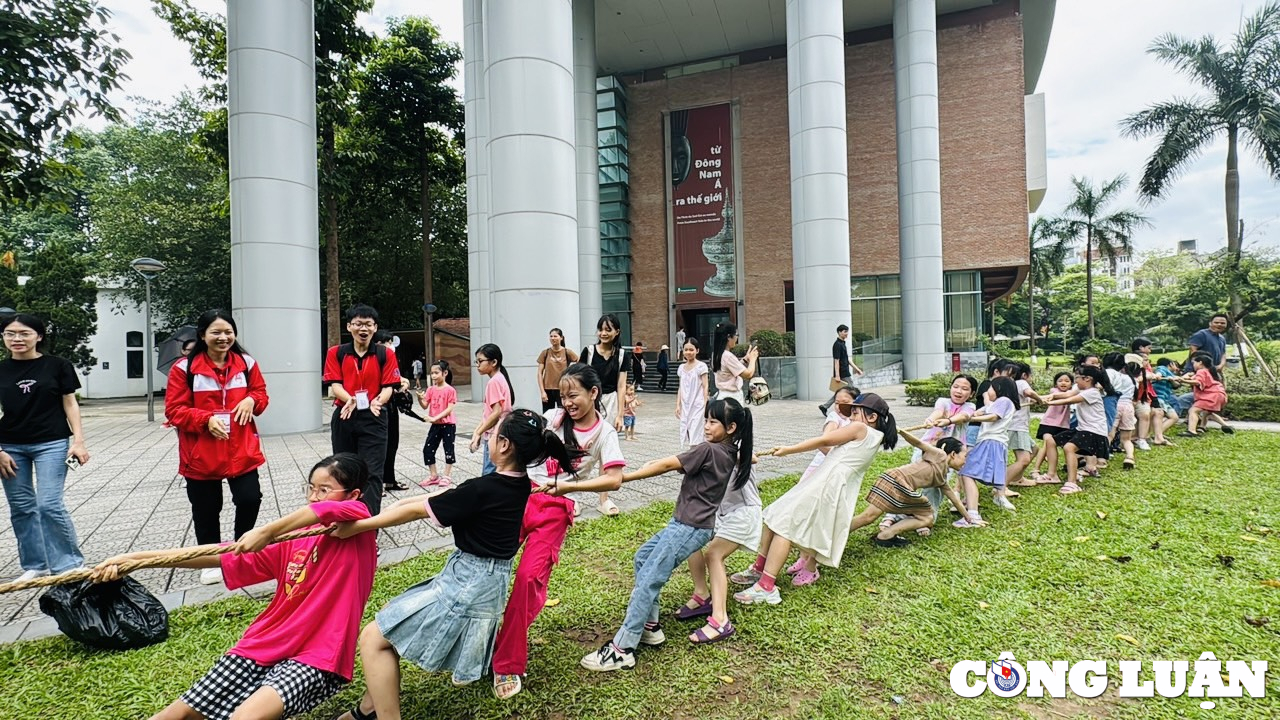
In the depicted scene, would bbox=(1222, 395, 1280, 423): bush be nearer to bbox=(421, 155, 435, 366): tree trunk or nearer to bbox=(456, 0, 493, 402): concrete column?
bbox=(456, 0, 493, 402): concrete column

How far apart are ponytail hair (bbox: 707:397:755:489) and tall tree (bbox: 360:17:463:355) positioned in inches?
907

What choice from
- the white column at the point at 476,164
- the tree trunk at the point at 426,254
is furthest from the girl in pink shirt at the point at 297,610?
the tree trunk at the point at 426,254

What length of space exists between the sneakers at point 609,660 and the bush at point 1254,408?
14875 millimetres

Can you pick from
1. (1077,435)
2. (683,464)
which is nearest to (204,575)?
(683,464)

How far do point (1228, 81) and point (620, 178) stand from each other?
73.0 ft

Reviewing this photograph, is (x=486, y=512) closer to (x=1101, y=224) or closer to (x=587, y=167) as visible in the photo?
(x=587, y=167)

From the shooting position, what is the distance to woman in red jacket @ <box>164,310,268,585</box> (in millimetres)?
3773

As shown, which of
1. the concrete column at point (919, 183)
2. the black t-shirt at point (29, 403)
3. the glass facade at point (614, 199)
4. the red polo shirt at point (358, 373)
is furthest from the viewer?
the glass facade at point (614, 199)

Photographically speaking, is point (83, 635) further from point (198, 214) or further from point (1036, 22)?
point (1036, 22)

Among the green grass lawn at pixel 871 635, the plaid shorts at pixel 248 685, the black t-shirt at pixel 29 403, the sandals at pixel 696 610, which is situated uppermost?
the black t-shirt at pixel 29 403

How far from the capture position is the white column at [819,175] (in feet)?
54.6

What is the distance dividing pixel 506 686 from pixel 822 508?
7.28 ft

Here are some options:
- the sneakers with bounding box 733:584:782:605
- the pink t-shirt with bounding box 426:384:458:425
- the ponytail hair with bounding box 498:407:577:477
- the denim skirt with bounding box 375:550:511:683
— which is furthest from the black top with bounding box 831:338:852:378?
the denim skirt with bounding box 375:550:511:683

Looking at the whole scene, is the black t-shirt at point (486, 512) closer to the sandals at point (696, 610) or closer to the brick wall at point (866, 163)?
the sandals at point (696, 610)
